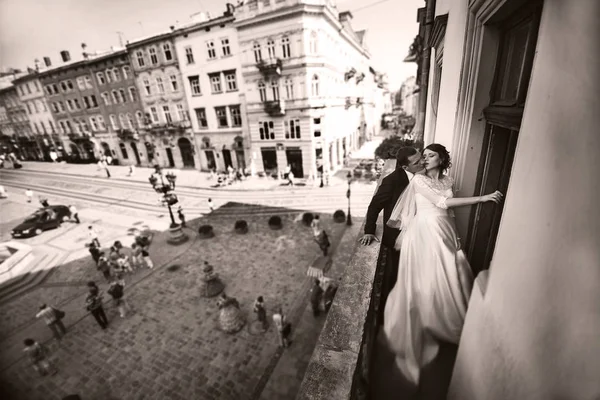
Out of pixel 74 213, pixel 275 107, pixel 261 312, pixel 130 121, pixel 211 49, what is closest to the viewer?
pixel 261 312

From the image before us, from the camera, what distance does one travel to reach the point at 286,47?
19.5 m

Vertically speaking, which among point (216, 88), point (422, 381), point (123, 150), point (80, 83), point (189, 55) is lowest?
point (123, 150)

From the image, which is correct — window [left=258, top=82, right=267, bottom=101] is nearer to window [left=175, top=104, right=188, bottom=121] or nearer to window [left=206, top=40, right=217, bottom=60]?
window [left=206, top=40, right=217, bottom=60]

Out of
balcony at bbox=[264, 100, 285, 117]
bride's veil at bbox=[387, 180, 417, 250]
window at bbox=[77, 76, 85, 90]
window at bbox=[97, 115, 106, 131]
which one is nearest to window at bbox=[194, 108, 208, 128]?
balcony at bbox=[264, 100, 285, 117]

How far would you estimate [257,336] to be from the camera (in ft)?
25.6

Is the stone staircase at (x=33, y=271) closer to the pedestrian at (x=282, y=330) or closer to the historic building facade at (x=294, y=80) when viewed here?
the pedestrian at (x=282, y=330)

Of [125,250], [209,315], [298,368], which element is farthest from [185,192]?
[298,368]

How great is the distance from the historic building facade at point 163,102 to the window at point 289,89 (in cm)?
1121

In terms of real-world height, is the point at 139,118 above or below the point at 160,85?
below

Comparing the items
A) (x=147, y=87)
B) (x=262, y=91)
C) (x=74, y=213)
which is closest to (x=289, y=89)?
(x=262, y=91)

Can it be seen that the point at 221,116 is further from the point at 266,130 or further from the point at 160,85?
the point at 160,85

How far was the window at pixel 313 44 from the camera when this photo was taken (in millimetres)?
18981

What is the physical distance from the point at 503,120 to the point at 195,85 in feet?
88.7

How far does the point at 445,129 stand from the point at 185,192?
21.4 metres
